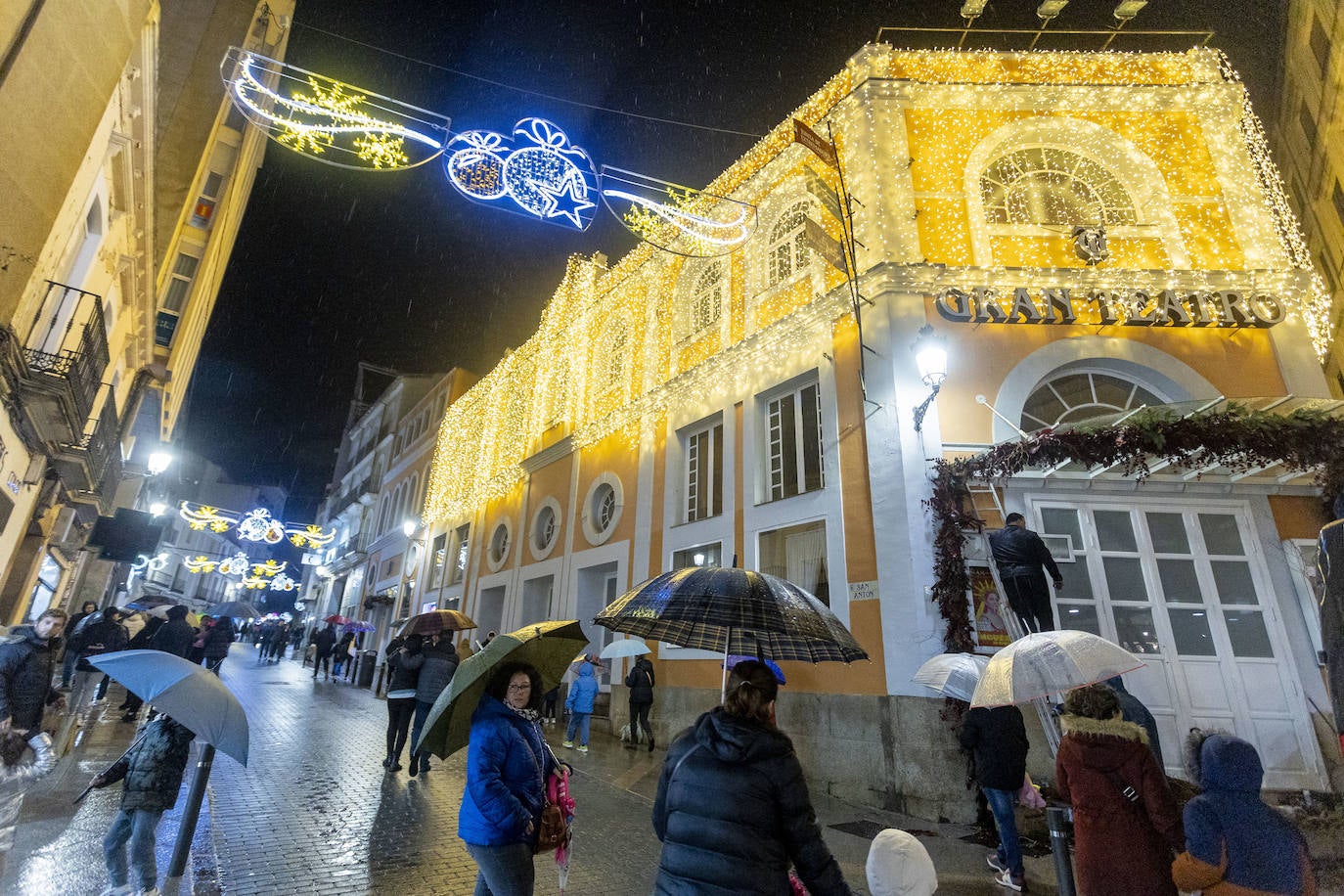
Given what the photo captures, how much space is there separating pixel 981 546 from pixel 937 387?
2.17m

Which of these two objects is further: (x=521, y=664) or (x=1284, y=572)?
(x=1284, y=572)

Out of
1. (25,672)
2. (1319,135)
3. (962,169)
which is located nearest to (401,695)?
(25,672)

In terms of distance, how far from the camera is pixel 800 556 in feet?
34.5

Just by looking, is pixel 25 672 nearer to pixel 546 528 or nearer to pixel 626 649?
pixel 626 649

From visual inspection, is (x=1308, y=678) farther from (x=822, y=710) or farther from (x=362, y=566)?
(x=362, y=566)

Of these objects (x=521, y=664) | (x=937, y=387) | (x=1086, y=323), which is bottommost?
(x=521, y=664)

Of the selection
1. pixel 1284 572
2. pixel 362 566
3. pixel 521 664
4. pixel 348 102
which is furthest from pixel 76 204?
pixel 362 566

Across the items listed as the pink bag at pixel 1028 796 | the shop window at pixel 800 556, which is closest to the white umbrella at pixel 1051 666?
the pink bag at pixel 1028 796

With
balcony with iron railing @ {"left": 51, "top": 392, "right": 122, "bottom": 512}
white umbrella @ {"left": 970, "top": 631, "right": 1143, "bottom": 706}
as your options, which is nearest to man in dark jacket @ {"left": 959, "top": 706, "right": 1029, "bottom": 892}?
white umbrella @ {"left": 970, "top": 631, "right": 1143, "bottom": 706}

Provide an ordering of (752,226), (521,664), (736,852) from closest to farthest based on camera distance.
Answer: (736,852)
(521,664)
(752,226)

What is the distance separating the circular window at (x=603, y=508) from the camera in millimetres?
14904

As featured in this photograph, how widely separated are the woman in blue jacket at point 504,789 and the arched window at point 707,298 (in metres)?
11.2

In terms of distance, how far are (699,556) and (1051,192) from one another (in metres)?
8.99

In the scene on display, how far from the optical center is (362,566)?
35.0m
